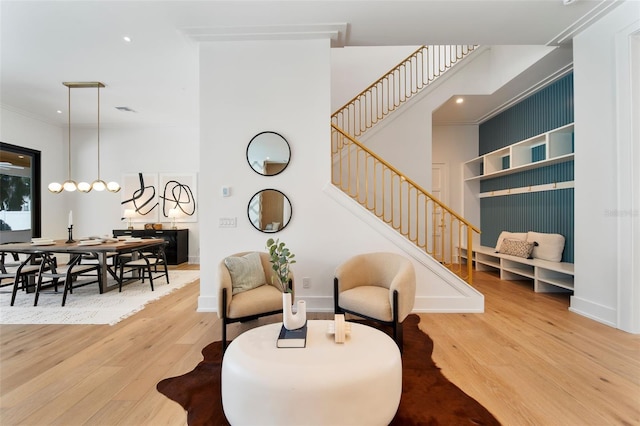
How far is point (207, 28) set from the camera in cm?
324

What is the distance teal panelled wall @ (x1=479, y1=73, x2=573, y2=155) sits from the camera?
14.0ft

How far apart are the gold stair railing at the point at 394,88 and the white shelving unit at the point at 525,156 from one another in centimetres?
204

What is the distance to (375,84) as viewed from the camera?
5422mm

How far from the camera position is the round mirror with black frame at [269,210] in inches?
137

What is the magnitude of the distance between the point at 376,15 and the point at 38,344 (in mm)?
4875

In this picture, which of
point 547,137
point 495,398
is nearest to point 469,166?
point 547,137

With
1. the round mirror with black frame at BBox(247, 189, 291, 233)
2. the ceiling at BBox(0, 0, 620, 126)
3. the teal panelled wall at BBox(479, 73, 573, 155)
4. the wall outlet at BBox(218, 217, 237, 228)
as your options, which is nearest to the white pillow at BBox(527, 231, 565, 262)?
the teal panelled wall at BBox(479, 73, 573, 155)

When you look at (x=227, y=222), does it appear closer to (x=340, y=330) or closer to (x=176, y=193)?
(x=340, y=330)

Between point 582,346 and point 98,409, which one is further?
point 582,346

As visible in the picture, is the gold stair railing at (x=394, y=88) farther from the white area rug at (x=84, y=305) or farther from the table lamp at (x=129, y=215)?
the table lamp at (x=129, y=215)

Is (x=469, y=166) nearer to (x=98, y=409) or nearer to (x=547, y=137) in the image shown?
(x=547, y=137)

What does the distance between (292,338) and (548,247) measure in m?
4.66

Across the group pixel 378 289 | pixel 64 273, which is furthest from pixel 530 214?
pixel 64 273

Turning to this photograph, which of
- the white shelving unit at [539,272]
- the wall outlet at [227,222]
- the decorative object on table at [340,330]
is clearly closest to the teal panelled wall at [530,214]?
the white shelving unit at [539,272]
